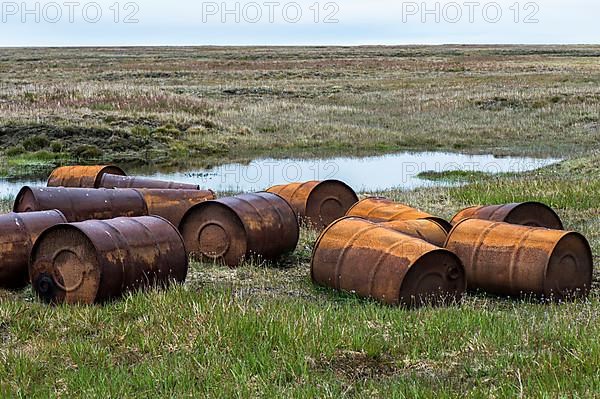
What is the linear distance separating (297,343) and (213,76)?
5285cm

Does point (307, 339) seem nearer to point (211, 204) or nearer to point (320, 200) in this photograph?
point (211, 204)

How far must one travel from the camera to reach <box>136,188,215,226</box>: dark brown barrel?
32.5ft

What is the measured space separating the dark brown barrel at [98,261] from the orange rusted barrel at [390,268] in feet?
5.16

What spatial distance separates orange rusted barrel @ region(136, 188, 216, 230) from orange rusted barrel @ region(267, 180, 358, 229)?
1.30 metres

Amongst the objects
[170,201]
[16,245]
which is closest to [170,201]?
[170,201]

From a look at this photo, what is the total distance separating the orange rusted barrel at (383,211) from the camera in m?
9.00

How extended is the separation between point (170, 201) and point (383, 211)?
2.79 metres

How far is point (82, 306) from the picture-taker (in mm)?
6398

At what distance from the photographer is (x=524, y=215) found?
27.9ft

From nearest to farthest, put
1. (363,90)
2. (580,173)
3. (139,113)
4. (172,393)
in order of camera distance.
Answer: (172,393)
(580,173)
(139,113)
(363,90)

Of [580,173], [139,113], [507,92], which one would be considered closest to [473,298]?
[580,173]

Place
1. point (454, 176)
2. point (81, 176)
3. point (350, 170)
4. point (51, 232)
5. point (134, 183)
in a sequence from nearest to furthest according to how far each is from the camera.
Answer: point (51, 232), point (134, 183), point (81, 176), point (454, 176), point (350, 170)

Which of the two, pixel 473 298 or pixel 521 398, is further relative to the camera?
pixel 473 298

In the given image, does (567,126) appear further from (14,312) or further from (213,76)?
(213,76)
